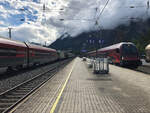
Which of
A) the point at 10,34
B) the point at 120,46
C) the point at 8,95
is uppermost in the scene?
the point at 10,34

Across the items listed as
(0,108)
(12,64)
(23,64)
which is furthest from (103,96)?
(23,64)

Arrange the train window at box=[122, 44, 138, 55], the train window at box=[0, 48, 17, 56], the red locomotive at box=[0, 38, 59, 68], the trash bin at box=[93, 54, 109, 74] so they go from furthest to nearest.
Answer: the train window at box=[122, 44, 138, 55] < the trash bin at box=[93, 54, 109, 74] < the red locomotive at box=[0, 38, 59, 68] < the train window at box=[0, 48, 17, 56]

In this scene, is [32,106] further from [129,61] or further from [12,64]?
[129,61]

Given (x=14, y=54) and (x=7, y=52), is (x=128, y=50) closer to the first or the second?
(x=14, y=54)

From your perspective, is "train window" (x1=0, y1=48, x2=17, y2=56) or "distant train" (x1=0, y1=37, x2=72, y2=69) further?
"distant train" (x1=0, y1=37, x2=72, y2=69)

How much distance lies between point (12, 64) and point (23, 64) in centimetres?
315

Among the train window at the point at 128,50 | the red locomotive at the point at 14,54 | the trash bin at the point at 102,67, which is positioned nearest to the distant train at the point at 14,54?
the red locomotive at the point at 14,54

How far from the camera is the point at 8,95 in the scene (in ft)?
26.6

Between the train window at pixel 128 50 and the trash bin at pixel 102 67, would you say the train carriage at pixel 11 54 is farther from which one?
the train window at pixel 128 50

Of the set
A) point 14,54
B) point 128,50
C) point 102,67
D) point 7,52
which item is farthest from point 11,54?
point 128,50

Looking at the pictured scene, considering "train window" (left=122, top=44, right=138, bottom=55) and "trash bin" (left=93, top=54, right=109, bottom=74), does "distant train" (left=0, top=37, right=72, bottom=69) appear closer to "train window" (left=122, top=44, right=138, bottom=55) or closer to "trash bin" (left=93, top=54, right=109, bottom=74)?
"trash bin" (left=93, top=54, right=109, bottom=74)

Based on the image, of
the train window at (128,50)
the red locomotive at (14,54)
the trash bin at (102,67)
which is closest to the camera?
the red locomotive at (14,54)

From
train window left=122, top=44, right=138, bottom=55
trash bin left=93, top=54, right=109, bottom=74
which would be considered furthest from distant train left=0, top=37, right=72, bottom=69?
train window left=122, top=44, right=138, bottom=55

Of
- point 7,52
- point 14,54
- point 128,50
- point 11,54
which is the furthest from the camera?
point 128,50
